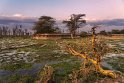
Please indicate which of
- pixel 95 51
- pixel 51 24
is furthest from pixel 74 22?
pixel 95 51

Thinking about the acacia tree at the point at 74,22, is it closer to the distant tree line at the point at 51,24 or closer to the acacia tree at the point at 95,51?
the distant tree line at the point at 51,24

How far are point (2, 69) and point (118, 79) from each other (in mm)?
13280

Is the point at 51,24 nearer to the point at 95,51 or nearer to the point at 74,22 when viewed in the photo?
the point at 74,22

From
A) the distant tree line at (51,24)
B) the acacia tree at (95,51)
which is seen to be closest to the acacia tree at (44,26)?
the distant tree line at (51,24)

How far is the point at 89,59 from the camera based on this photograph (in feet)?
75.2

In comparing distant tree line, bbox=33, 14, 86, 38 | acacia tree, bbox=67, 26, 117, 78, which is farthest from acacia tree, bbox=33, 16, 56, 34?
acacia tree, bbox=67, 26, 117, 78

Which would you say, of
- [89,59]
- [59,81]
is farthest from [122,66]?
[59,81]

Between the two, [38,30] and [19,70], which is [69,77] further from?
[38,30]

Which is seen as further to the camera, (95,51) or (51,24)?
(51,24)

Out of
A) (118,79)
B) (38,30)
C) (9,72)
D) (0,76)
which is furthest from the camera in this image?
(38,30)

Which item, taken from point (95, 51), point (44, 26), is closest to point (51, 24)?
point (44, 26)

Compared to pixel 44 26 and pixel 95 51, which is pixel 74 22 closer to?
pixel 44 26

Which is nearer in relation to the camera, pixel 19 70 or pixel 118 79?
pixel 118 79

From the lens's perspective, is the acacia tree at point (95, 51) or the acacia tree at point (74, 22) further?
the acacia tree at point (74, 22)
